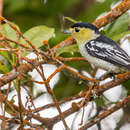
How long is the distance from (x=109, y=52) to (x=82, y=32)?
406mm

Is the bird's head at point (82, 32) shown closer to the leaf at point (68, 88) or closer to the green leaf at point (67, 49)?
the green leaf at point (67, 49)

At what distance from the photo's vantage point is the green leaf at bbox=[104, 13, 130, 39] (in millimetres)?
3107

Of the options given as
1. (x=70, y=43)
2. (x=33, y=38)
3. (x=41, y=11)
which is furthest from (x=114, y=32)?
(x=41, y=11)

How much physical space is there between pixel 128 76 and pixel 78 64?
605 millimetres

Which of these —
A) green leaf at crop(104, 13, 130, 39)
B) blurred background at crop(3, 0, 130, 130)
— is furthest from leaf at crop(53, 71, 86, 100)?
green leaf at crop(104, 13, 130, 39)

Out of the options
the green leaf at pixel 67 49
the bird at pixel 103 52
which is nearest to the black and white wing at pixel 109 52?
the bird at pixel 103 52

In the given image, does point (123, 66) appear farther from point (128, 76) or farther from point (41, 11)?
point (41, 11)

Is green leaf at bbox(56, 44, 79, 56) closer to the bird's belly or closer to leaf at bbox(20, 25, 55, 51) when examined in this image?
the bird's belly

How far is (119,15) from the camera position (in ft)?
9.99

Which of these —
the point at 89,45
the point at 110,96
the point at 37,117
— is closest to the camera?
the point at 37,117

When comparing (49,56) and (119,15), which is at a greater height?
(119,15)

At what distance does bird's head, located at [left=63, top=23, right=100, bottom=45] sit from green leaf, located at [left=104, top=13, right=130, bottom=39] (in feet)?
0.37

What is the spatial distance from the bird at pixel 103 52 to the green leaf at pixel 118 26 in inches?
2.5

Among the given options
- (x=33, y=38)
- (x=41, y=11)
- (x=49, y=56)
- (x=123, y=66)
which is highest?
(x=41, y=11)
